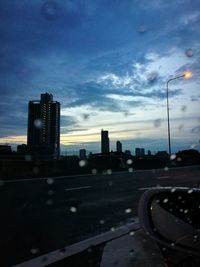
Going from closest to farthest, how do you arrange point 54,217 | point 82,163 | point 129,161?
point 54,217 < point 82,163 < point 129,161

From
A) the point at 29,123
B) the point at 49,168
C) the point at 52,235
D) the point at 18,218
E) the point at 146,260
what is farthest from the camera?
the point at 29,123

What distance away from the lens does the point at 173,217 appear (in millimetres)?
2385

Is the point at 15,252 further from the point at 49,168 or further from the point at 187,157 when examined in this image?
the point at 187,157

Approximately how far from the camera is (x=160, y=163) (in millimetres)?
42844

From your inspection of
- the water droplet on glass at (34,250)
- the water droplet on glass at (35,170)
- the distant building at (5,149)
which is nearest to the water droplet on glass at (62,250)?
the water droplet on glass at (34,250)

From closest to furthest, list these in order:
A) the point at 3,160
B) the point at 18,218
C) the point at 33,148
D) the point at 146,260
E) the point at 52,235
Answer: the point at 146,260
the point at 52,235
the point at 18,218
the point at 3,160
the point at 33,148

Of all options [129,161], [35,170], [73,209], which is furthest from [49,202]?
[129,161]

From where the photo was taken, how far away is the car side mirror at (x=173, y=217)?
7.21 feet

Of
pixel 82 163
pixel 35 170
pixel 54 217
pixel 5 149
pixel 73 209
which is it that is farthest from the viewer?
pixel 5 149

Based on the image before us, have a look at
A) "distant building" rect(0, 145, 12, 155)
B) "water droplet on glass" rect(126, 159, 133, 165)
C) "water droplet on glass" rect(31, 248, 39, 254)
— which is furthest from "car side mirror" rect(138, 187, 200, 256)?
"distant building" rect(0, 145, 12, 155)

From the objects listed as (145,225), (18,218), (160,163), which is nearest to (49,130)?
(160,163)

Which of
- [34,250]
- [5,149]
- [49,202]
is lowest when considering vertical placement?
[34,250]

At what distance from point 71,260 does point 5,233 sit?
2577 millimetres

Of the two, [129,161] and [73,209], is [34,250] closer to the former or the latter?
[73,209]
